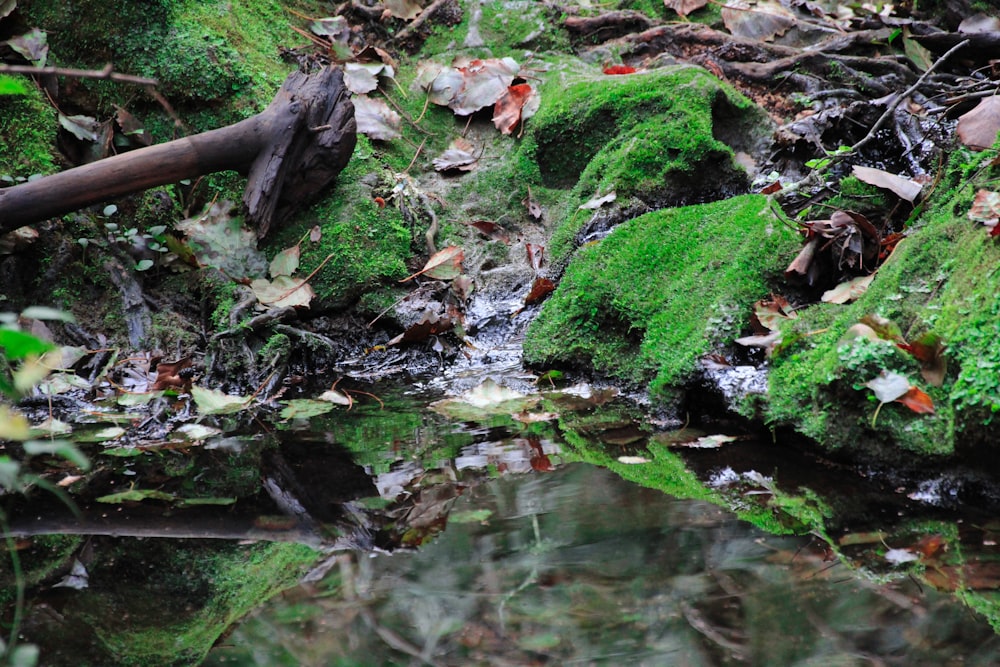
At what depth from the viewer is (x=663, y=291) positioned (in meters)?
3.57

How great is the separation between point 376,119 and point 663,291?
2.56 metres

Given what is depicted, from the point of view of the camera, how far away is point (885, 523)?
209cm

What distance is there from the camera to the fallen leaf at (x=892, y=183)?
3176 millimetres

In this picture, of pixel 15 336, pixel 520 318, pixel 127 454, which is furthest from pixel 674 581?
pixel 520 318

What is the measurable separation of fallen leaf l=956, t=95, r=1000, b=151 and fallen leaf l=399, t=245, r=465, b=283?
8.01 feet

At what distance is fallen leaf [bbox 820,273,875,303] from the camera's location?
297 cm

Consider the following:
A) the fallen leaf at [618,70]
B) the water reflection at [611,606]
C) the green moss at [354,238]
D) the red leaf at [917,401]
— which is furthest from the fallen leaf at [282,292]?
the red leaf at [917,401]

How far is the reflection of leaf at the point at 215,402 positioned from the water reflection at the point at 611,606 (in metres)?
1.54

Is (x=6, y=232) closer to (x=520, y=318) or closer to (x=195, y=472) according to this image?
(x=195, y=472)

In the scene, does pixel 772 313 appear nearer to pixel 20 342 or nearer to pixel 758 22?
pixel 20 342

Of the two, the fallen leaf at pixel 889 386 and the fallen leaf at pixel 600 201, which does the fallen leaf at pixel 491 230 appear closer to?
the fallen leaf at pixel 600 201

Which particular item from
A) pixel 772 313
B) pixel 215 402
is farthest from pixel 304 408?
A: pixel 772 313

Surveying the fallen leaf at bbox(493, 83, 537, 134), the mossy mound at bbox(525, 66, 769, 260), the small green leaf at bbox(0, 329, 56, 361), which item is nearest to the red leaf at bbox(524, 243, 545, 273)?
the mossy mound at bbox(525, 66, 769, 260)

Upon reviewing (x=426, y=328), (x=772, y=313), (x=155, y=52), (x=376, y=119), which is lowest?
(x=426, y=328)
